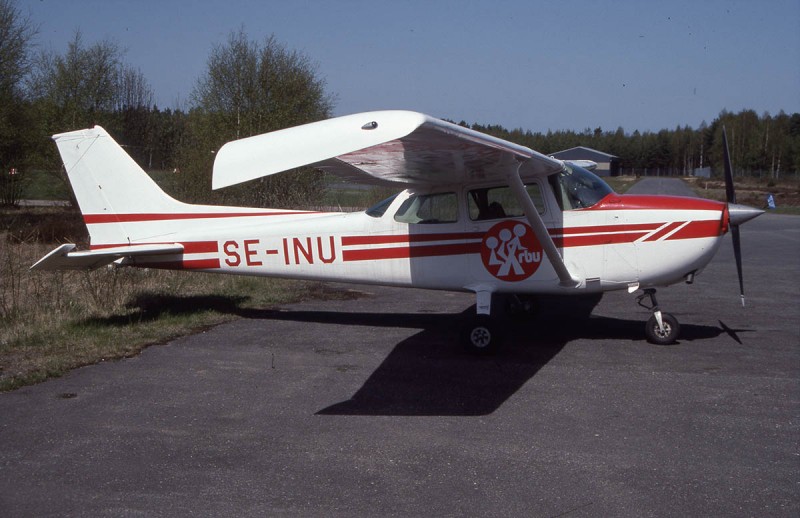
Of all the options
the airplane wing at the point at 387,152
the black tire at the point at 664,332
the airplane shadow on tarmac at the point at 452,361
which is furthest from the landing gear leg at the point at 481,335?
the black tire at the point at 664,332

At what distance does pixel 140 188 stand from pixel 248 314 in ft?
7.36

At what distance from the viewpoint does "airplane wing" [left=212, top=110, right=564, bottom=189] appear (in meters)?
4.36

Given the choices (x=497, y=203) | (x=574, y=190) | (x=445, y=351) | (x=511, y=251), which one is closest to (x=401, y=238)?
(x=497, y=203)

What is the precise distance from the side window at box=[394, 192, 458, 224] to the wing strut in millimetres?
964

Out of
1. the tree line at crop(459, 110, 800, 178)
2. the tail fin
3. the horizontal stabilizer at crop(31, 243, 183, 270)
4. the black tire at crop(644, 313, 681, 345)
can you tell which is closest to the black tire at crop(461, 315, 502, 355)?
the black tire at crop(644, 313, 681, 345)

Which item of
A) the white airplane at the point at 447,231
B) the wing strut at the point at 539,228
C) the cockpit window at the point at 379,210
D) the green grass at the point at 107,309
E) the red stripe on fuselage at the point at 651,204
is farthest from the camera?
the cockpit window at the point at 379,210

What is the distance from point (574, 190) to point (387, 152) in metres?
2.83

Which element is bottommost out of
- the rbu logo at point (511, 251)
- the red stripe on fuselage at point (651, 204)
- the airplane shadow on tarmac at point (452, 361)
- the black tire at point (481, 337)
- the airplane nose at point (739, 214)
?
the airplane shadow on tarmac at point (452, 361)

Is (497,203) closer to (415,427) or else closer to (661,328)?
(661,328)

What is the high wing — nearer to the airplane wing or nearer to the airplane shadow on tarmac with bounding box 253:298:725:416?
the airplane wing

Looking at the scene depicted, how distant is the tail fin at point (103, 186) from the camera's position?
29.0ft

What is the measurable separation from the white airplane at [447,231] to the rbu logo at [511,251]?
0.5 inches

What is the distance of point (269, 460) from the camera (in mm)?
4637

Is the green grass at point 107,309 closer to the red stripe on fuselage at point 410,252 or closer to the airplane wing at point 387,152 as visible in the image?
the red stripe on fuselage at point 410,252
